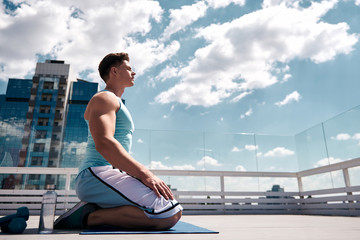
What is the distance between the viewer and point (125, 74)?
5.02 ft

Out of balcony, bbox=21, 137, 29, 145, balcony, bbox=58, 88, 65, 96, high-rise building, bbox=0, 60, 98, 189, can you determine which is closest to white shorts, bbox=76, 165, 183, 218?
balcony, bbox=21, 137, 29, 145

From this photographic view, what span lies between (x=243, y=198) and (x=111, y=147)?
522 centimetres

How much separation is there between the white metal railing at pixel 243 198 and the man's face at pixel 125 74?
4241 mm

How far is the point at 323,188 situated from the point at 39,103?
39.5m

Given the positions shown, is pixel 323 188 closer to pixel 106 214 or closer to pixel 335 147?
pixel 335 147

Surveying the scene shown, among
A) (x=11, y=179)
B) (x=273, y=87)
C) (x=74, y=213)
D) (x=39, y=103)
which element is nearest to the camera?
(x=74, y=213)

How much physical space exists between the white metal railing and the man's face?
4241 millimetres

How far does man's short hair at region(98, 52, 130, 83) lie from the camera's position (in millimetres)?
1544

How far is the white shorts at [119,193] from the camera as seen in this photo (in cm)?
116

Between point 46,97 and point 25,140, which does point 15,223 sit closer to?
point 25,140

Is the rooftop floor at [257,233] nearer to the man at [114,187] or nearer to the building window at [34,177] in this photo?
the man at [114,187]

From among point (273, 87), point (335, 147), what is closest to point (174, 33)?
point (273, 87)

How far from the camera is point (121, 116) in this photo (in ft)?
4.42

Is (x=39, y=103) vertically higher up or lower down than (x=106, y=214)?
higher up
